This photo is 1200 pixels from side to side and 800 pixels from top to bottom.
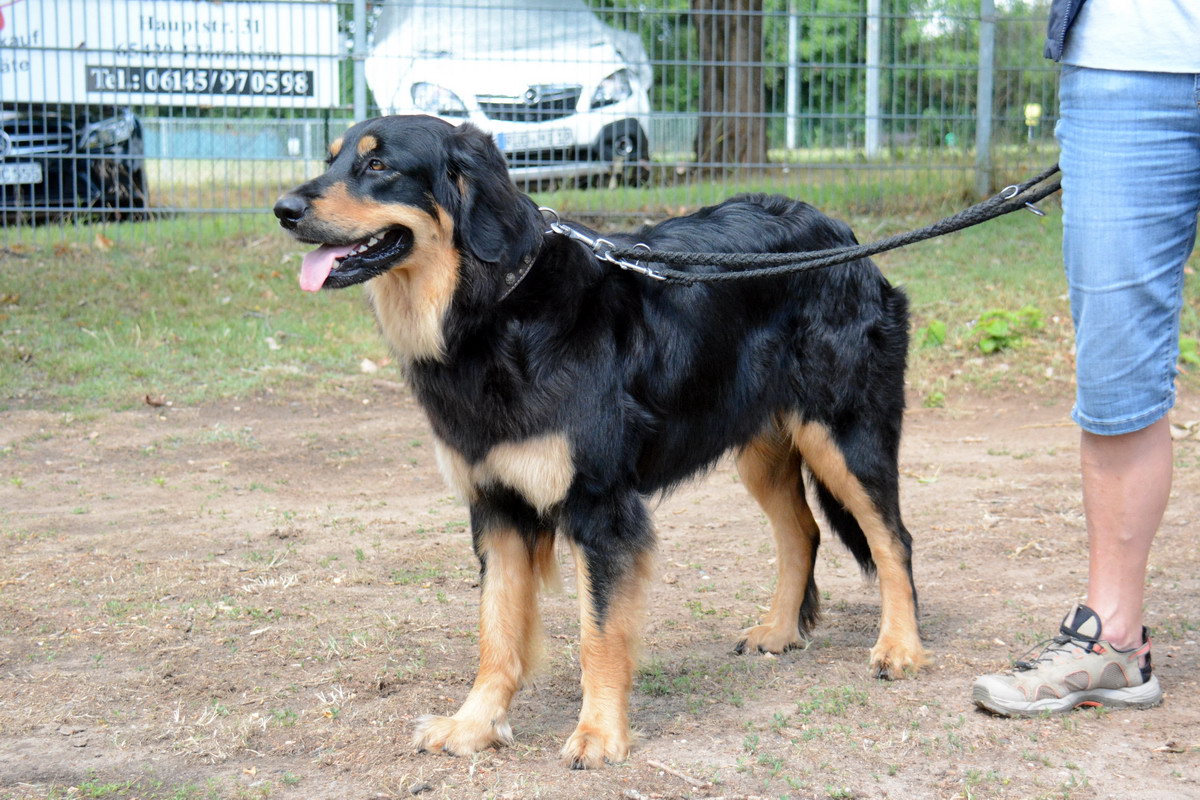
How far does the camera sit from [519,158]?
32.8 feet

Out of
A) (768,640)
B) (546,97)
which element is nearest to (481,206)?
(768,640)

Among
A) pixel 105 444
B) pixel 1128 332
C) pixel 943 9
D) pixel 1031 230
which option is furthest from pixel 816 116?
pixel 1128 332

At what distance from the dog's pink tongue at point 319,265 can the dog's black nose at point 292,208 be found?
11 cm

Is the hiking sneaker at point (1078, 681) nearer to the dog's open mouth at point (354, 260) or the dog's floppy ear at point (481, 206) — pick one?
the dog's floppy ear at point (481, 206)

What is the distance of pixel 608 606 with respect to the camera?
3.28 m

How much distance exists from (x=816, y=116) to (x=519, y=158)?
9.02 ft

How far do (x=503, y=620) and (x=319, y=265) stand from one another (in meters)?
1.17

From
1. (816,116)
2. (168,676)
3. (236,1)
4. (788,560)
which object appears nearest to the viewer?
(168,676)

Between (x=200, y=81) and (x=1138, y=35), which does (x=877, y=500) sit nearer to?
(x=1138, y=35)

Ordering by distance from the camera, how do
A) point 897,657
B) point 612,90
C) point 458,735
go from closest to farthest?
1. point 458,735
2. point 897,657
3. point 612,90

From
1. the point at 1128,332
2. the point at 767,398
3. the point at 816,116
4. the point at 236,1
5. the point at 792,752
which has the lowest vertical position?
the point at 792,752

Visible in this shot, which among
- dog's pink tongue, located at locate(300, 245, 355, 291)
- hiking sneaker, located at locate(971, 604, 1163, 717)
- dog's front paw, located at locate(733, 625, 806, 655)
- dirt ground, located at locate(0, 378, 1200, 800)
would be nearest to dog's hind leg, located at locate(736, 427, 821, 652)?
dog's front paw, located at locate(733, 625, 806, 655)

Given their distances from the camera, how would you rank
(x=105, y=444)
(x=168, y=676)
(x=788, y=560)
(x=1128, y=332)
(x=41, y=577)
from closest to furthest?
(x=1128, y=332) < (x=168, y=676) < (x=788, y=560) < (x=41, y=577) < (x=105, y=444)

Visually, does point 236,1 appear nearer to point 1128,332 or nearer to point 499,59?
point 499,59
